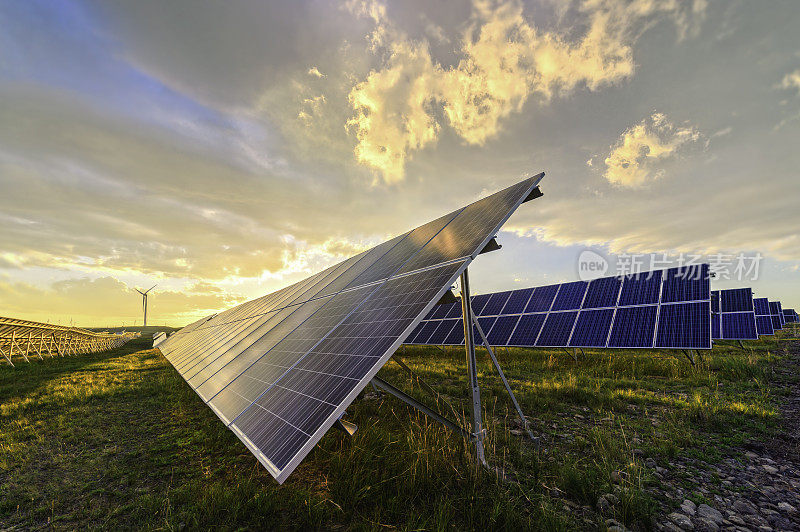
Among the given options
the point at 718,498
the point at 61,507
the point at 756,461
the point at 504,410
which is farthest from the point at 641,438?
the point at 61,507

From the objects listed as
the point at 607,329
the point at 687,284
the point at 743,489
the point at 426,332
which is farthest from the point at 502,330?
the point at 743,489

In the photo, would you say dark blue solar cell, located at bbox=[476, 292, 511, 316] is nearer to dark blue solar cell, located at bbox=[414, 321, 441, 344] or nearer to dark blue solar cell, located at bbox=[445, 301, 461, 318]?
dark blue solar cell, located at bbox=[445, 301, 461, 318]

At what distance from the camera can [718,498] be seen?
4.33 metres

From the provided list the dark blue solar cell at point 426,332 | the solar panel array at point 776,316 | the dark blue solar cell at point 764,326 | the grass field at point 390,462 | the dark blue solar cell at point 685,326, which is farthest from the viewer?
the solar panel array at point 776,316

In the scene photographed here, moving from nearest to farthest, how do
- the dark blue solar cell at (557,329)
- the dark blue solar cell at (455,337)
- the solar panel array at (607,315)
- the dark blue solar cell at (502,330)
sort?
the solar panel array at (607,315) → the dark blue solar cell at (557,329) → the dark blue solar cell at (502,330) → the dark blue solar cell at (455,337)

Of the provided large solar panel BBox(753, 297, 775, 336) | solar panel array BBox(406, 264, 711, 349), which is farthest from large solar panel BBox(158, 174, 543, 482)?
large solar panel BBox(753, 297, 775, 336)

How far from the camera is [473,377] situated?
5266 millimetres

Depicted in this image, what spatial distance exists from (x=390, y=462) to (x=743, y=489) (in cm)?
515

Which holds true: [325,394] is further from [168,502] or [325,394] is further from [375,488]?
[168,502]

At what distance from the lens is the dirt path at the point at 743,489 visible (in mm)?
3832

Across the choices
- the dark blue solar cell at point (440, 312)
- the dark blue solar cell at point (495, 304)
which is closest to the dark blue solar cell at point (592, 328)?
the dark blue solar cell at point (495, 304)

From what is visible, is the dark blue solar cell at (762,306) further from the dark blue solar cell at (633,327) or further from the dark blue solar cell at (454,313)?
the dark blue solar cell at (454,313)

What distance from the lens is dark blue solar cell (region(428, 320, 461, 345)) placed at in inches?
749

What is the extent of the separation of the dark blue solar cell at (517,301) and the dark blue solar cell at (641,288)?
5212 mm
